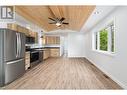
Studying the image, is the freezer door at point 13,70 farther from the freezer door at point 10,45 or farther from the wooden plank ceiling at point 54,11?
the wooden plank ceiling at point 54,11

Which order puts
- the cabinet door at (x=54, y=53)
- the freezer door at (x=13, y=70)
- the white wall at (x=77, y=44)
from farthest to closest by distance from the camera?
the cabinet door at (x=54, y=53) → the white wall at (x=77, y=44) → the freezer door at (x=13, y=70)

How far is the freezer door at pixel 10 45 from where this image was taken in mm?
4207

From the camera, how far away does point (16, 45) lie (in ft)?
15.8

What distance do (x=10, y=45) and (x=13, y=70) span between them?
0.80 metres

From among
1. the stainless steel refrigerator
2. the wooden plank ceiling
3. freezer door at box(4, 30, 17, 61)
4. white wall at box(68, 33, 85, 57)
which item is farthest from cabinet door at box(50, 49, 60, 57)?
freezer door at box(4, 30, 17, 61)

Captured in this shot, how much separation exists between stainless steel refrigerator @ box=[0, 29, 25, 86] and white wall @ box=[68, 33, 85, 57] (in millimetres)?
8556

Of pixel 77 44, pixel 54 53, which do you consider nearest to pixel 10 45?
pixel 77 44

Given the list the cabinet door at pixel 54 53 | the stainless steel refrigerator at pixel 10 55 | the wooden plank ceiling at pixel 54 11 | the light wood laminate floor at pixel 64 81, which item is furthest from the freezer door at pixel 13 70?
the cabinet door at pixel 54 53

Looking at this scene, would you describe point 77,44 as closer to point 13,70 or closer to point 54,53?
point 54,53

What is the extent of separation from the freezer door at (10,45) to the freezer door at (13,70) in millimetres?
192

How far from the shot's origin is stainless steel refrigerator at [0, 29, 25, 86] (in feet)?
13.6

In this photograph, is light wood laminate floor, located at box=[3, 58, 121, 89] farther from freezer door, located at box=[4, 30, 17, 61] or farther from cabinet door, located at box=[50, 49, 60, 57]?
cabinet door, located at box=[50, 49, 60, 57]
